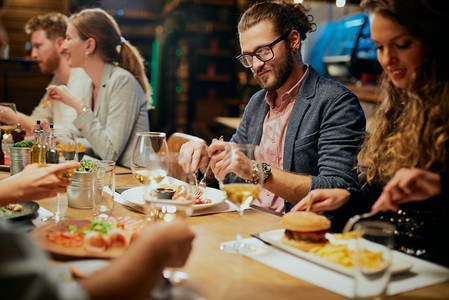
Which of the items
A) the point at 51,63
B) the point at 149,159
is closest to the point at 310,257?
the point at 149,159

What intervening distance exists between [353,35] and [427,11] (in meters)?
4.57

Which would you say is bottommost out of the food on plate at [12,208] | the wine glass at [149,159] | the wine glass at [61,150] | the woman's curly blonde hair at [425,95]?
the food on plate at [12,208]

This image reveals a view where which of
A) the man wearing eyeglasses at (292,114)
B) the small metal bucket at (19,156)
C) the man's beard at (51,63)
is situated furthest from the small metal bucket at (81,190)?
the man's beard at (51,63)

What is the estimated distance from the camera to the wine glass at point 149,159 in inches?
47.3

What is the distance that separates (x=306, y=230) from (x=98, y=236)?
21.7 inches

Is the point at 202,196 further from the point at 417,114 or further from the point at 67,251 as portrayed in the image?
the point at 417,114

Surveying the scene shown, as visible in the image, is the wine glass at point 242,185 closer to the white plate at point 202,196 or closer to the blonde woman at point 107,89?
the white plate at point 202,196

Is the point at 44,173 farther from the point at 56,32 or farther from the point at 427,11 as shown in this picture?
the point at 56,32

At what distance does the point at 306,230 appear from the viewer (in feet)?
3.97

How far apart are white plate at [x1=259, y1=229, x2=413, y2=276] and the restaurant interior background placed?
19.0ft

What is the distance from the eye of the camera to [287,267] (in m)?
1.12

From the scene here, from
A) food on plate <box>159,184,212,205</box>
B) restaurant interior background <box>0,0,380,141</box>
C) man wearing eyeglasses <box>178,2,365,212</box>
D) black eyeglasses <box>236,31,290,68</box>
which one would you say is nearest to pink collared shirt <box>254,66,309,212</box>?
man wearing eyeglasses <box>178,2,365,212</box>

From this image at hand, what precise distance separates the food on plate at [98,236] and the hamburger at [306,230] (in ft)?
1.38

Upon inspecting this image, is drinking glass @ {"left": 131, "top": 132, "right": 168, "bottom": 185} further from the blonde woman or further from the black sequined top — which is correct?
the blonde woman
